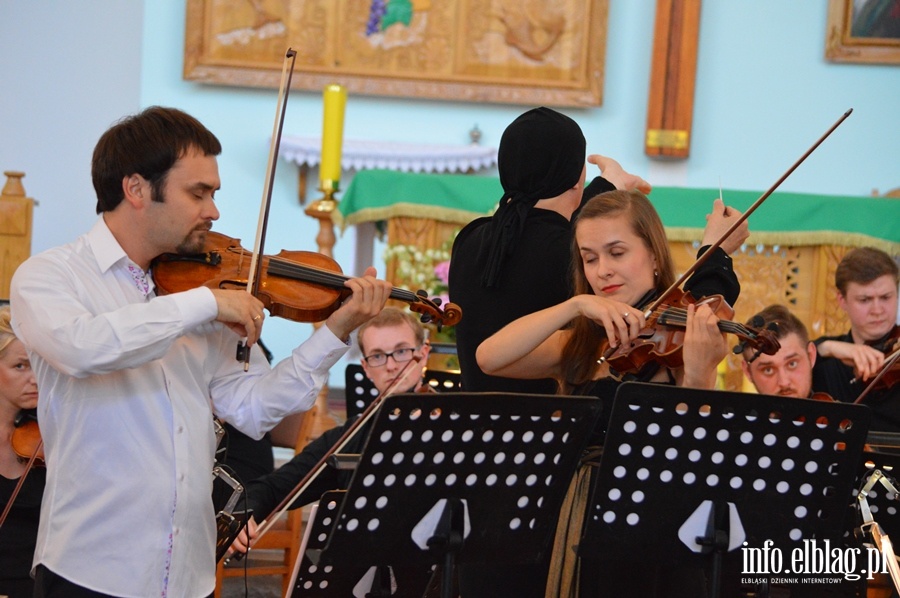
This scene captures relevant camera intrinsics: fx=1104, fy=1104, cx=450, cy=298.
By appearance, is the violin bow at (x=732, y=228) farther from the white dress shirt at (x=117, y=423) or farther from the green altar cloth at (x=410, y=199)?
the green altar cloth at (x=410, y=199)

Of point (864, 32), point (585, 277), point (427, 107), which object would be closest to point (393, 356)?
point (585, 277)

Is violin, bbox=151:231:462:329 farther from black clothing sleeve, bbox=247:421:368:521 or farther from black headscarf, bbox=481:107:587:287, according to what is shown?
black clothing sleeve, bbox=247:421:368:521

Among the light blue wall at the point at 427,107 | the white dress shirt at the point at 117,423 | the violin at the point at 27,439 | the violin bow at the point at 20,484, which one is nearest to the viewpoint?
the white dress shirt at the point at 117,423

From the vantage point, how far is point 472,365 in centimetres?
250

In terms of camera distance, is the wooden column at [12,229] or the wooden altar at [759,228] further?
the wooden column at [12,229]

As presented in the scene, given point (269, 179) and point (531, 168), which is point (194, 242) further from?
point (531, 168)

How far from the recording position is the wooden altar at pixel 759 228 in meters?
4.73

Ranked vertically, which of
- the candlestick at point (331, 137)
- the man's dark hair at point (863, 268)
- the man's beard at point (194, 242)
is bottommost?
the man's dark hair at point (863, 268)

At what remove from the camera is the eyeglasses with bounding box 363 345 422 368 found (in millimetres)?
3355

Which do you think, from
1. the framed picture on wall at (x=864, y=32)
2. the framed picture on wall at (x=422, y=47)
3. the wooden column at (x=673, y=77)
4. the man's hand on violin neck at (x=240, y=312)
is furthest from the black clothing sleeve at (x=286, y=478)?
the framed picture on wall at (x=864, y=32)

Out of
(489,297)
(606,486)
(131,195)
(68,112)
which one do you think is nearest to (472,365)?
(489,297)

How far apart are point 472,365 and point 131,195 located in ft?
2.85

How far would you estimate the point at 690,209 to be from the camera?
4875mm

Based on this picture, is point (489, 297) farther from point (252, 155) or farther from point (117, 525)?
point (252, 155)
